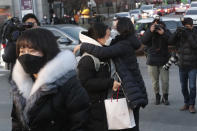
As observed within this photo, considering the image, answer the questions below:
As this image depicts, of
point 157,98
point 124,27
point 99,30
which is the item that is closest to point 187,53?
Answer: point 157,98

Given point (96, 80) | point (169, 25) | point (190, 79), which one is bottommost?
point (190, 79)

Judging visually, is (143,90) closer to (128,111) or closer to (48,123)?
(128,111)

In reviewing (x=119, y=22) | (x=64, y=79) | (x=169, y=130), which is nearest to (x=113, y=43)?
(x=119, y=22)

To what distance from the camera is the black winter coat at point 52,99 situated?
2494 millimetres

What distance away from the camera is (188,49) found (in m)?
6.61

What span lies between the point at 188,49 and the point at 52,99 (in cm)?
452

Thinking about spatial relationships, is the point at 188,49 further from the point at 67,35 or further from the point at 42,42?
the point at 67,35

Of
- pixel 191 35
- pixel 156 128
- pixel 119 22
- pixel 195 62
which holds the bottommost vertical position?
pixel 156 128

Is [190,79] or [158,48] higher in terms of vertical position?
[158,48]

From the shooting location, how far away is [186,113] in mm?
6918

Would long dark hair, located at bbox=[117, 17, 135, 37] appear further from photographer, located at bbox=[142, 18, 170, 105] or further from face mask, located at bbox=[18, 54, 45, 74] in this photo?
photographer, located at bbox=[142, 18, 170, 105]

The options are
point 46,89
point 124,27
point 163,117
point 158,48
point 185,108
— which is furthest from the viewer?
point 158,48

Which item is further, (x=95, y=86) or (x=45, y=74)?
(x=95, y=86)

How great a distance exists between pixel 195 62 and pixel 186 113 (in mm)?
988
